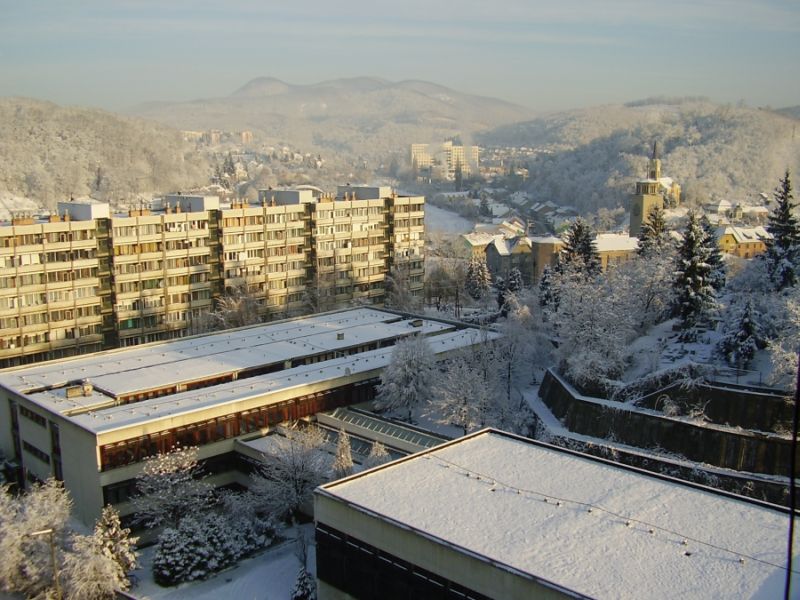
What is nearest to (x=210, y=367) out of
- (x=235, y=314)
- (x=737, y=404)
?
(x=235, y=314)

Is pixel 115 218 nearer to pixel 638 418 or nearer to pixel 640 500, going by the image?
pixel 638 418

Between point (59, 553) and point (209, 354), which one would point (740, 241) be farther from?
point (59, 553)

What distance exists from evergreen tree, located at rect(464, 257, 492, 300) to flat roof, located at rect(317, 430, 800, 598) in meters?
38.5

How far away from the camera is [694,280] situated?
1179 inches

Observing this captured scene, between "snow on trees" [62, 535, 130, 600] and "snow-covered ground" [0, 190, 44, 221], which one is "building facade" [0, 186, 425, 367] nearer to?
"snow on trees" [62, 535, 130, 600]

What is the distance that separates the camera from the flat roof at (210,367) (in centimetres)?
2458

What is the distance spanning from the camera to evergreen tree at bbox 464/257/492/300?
59.2 meters

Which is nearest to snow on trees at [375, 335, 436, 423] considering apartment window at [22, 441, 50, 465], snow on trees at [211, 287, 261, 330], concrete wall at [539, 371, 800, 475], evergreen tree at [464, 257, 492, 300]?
concrete wall at [539, 371, 800, 475]

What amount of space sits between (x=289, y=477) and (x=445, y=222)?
102860 millimetres

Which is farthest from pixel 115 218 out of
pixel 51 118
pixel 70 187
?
pixel 51 118

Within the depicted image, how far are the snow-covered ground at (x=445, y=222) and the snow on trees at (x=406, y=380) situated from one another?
79202mm

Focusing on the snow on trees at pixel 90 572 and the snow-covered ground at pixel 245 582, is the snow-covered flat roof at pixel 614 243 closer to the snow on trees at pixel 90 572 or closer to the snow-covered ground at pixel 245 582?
the snow-covered ground at pixel 245 582

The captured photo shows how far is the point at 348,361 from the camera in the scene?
3022 cm

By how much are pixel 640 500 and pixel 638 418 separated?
27.3 ft
